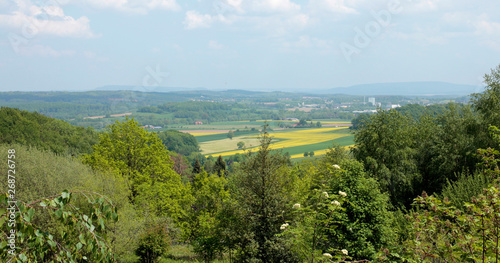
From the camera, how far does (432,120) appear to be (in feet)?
119

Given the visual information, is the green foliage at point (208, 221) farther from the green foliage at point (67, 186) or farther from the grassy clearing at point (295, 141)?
→ the grassy clearing at point (295, 141)

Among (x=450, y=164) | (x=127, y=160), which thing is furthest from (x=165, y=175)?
(x=450, y=164)

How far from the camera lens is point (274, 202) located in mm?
15070

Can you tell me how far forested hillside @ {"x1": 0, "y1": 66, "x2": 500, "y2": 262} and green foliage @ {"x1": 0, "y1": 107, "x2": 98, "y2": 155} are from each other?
62.4 feet

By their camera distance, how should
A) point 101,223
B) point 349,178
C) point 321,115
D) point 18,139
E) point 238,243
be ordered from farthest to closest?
point 321,115
point 18,139
point 349,178
point 238,243
point 101,223

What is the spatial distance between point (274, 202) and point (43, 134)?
48.1 m

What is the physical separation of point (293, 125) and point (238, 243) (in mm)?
96068

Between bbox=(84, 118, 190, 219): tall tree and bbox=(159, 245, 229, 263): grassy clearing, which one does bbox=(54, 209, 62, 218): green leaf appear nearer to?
bbox=(159, 245, 229, 263): grassy clearing

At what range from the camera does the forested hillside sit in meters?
3.62

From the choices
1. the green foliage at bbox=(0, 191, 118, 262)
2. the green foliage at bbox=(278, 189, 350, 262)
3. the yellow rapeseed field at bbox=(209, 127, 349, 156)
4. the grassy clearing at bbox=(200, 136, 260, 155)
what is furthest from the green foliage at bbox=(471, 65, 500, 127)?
the grassy clearing at bbox=(200, 136, 260, 155)

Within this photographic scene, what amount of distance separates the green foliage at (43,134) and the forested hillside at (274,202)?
62.4 ft

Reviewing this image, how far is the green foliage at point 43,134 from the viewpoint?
45.5 meters

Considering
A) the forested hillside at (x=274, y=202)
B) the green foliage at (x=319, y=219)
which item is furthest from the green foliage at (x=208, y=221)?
the green foliage at (x=319, y=219)

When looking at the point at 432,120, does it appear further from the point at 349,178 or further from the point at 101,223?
the point at 101,223
